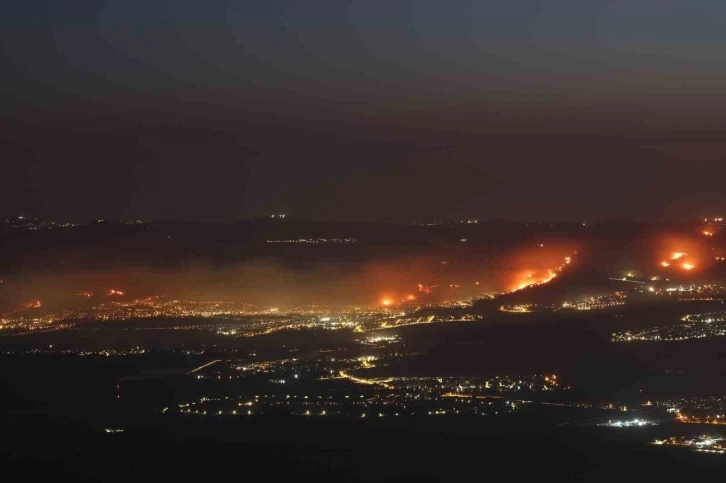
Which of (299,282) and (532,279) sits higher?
(532,279)

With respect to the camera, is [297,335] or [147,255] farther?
[147,255]

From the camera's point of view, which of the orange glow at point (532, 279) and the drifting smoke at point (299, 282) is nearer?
the drifting smoke at point (299, 282)

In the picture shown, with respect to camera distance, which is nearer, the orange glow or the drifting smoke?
the drifting smoke

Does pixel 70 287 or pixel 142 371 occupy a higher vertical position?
pixel 70 287

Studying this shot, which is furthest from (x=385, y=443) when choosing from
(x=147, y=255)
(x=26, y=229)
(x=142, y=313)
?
(x=26, y=229)

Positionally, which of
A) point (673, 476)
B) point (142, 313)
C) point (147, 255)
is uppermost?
point (147, 255)

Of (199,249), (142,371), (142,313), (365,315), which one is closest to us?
(142,371)

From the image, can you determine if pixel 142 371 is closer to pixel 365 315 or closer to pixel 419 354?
pixel 419 354

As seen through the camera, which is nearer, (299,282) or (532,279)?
(532,279)

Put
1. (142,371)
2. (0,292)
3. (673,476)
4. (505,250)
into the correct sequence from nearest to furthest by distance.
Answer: (673,476)
(142,371)
(0,292)
(505,250)

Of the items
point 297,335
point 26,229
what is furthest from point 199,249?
point 297,335
